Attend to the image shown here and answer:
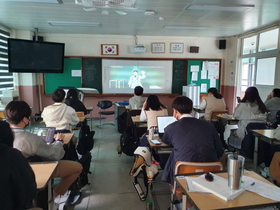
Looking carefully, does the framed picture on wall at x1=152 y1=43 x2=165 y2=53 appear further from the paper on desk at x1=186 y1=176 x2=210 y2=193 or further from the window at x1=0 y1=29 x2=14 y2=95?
the paper on desk at x1=186 y1=176 x2=210 y2=193

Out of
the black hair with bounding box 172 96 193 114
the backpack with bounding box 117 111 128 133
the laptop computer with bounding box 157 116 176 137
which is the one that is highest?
the black hair with bounding box 172 96 193 114

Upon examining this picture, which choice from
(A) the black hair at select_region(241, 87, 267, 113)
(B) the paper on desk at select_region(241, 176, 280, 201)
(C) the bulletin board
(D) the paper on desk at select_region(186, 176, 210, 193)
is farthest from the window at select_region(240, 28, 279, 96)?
(D) the paper on desk at select_region(186, 176, 210, 193)

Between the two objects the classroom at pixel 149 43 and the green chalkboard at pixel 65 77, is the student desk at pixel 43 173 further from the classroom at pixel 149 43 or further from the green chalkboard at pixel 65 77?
the green chalkboard at pixel 65 77

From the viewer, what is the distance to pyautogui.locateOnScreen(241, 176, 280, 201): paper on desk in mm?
1210

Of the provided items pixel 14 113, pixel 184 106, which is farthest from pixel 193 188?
pixel 14 113

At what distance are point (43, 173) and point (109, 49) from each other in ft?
19.1

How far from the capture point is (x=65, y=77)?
6.82m

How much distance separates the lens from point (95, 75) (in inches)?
274

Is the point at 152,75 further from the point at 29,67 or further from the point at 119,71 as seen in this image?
the point at 29,67

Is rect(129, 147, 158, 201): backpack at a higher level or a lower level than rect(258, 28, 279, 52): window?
lower

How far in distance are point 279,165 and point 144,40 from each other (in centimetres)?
574

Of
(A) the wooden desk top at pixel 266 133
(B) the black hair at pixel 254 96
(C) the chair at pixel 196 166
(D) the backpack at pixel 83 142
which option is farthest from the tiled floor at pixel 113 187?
(B) the black hair at pixel 254 96

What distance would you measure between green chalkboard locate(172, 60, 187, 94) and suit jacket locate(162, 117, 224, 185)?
18.1 ft

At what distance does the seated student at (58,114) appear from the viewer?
125 inches
